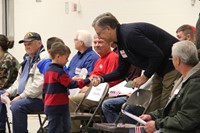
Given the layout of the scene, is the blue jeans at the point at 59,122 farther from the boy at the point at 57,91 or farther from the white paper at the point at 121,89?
the white paper at the point at 121,89

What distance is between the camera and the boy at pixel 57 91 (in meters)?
4.66

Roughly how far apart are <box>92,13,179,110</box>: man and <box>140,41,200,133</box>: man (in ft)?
1.98

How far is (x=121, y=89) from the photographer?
Result: 4996 millimetres

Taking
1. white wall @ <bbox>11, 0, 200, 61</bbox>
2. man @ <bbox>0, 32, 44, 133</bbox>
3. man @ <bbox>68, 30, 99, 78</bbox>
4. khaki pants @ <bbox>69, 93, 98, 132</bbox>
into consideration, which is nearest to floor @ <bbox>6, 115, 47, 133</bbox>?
man @ <bbox>0, 32, 44, 133</bbox>

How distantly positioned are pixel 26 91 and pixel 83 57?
3.25 ft

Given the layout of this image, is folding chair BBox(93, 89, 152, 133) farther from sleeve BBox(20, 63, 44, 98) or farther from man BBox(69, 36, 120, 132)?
sleeve BBox(20, 63, 44, 98)

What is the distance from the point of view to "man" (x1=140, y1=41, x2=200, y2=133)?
9.52 feet

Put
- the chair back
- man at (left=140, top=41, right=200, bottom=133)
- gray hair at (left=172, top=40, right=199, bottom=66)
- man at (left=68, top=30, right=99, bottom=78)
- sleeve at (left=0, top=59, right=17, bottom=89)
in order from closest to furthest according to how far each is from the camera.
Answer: man at (left=140, top=41, right=200, bottom=133), gray hair at (left=172, top=40, right=199, bottom=66), the chair back, man at (left=68, top=30, right=99, bottom=78), sleeve at (left=0, top=59, right=17, bottom=89)

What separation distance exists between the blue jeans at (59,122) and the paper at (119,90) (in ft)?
2.11

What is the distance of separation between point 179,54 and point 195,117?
49cm

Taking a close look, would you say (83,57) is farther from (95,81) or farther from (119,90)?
(95,81)

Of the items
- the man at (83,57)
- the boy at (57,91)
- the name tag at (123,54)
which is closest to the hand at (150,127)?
the name tag at (123,54)

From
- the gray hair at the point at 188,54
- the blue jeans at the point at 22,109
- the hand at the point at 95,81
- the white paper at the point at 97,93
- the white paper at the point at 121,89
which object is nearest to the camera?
the gray hair at the point at 188,54

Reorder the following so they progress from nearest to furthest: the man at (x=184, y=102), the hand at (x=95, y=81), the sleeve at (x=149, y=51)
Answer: the man at (x=184, y=102), the sleeve at (x=149, y=51), the hand at (x=95, y=81)
